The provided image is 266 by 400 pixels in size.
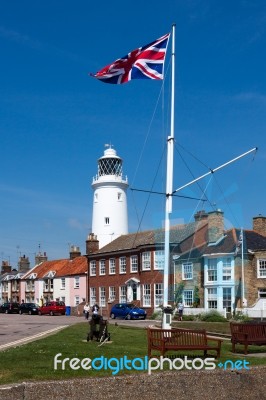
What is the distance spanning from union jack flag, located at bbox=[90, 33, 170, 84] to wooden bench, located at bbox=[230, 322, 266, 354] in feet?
26.8

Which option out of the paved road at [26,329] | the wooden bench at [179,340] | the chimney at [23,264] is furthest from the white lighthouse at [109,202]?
the wooden bench at [179,340]

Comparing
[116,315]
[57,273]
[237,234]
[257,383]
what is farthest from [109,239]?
[257,383]

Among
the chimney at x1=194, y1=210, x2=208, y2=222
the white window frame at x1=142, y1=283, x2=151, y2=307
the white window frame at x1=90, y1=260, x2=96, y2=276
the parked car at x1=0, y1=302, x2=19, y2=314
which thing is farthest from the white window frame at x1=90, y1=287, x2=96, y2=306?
the chimney at x1=194, y1=210, x2=208, y2=222

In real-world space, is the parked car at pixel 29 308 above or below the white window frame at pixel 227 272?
below

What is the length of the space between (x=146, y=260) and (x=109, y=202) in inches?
620

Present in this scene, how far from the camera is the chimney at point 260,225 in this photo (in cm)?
5029

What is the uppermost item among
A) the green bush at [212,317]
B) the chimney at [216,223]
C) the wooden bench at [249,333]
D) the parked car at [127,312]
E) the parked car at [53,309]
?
the chimney at [216,223]

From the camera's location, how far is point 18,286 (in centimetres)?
8469

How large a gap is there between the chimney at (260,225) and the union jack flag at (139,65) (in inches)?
1289

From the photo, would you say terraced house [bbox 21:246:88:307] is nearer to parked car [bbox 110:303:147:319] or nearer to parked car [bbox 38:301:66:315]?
parked car [bbox 38:301:66:315]

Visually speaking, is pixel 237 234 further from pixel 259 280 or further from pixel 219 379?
pixel 259 280

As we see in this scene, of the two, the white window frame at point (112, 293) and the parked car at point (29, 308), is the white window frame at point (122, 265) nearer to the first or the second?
the white window frame at point (112, 293)

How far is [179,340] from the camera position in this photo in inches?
579

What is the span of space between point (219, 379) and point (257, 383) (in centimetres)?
95
